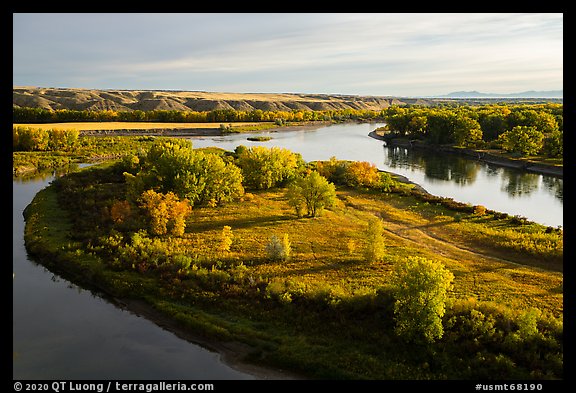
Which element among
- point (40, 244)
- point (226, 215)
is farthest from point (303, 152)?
point (40, 244)

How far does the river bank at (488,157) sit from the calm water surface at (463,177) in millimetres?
2209

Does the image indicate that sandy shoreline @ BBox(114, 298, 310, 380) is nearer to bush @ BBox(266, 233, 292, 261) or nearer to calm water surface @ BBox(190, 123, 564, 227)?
bush @ BBox(266, 233, 292, 261)

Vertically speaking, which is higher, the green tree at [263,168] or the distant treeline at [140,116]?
the distant treeline at [140,116]

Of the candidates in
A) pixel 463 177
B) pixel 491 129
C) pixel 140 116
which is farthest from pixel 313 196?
pixel 140 116

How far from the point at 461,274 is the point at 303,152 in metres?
72.2

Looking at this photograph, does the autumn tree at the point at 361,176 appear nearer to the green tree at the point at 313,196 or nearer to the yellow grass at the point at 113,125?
the green tree at the point at 313,196

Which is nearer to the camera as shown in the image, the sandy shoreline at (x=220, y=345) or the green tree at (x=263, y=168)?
the sandy shoreline at (x=220, y=345)

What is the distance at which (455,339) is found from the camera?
21734 mm

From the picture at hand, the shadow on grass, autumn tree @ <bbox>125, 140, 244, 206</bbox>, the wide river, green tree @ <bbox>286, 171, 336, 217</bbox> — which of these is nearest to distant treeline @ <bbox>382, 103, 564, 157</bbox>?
the wide river

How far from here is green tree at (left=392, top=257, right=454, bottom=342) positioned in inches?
854

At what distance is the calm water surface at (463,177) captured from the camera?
5456 cm

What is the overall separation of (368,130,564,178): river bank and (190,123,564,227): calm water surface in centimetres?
221

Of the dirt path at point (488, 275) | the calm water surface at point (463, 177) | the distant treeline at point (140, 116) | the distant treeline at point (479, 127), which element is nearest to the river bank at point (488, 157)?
the calm water surface at point (463, 177)
